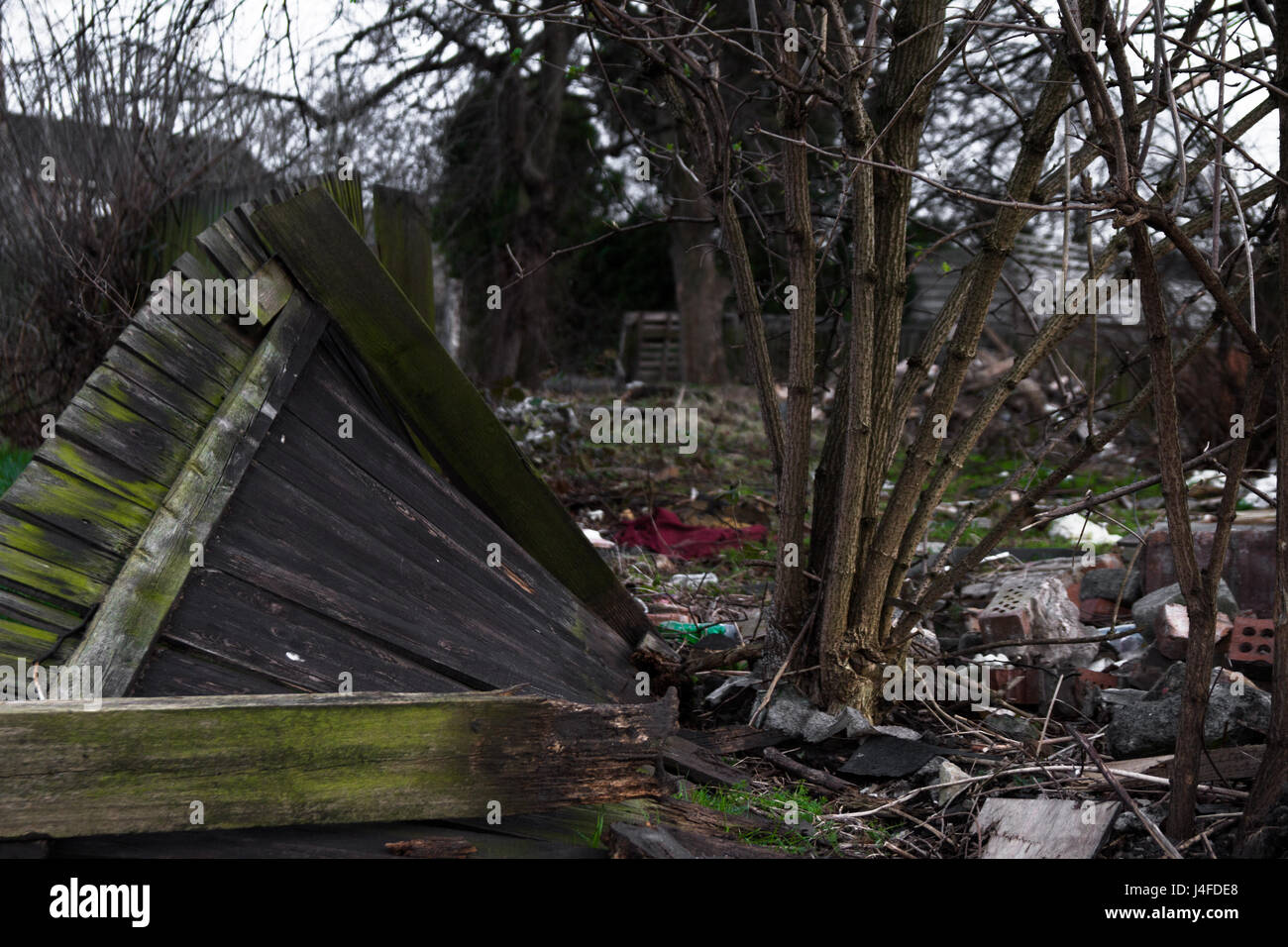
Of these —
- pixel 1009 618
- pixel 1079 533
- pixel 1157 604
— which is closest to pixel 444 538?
pixel 1009 618

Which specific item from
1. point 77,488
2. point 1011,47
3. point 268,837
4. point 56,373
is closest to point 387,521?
point 77,488

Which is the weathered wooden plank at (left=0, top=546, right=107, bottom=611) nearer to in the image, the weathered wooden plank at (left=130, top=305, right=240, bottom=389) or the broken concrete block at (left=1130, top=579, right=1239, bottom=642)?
the weathered wooden plank at (left=130, top=305, right=240, bottom=389)

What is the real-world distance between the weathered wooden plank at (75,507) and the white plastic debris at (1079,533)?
15.4ft

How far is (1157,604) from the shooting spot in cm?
387

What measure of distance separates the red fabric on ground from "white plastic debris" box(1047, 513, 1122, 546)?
178cm

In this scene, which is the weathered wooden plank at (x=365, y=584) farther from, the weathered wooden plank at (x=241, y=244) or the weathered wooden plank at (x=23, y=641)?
the weathered wooden plank at (x=241, y=244)

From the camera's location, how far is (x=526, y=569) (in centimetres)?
296

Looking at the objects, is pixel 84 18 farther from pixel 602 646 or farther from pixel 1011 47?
pixel 1011 47

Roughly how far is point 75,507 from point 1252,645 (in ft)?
11.2

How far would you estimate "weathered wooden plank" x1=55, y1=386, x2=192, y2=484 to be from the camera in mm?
2086

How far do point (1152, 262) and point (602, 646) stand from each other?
1847 millimetres

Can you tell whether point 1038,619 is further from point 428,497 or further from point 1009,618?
point 428,497

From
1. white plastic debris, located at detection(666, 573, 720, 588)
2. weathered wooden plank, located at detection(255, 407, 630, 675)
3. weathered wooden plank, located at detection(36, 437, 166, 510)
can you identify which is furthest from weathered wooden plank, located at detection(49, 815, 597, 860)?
white plastic debris, located at detection(666, 573, 720, 588)

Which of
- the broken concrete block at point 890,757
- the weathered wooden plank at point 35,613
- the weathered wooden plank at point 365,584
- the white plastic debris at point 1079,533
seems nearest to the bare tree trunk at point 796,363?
the broken concrete block at point 890,757
